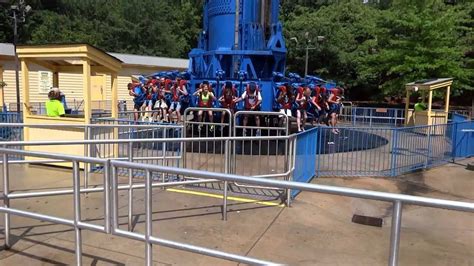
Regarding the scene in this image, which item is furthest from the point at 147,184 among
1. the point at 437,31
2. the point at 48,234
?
the point at 437,31

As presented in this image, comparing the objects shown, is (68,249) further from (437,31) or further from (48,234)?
(437,31)

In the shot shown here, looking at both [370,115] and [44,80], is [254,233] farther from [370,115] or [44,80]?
[44,80]

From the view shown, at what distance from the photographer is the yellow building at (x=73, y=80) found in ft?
82.9

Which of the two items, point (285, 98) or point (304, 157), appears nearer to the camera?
point (304, 157)

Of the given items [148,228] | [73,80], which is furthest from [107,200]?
[73,80]

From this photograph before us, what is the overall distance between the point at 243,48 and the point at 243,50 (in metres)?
0.28

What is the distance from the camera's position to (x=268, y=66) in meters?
14.3

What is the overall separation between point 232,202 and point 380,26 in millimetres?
29892

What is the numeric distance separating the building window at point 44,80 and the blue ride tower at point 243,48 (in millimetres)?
15037

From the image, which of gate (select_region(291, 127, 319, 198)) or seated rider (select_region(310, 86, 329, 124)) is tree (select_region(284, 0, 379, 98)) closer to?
seated rider (select_region(310, 86, 329, 124))

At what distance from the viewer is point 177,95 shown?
14.9 m

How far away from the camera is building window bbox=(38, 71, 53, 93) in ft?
87.0

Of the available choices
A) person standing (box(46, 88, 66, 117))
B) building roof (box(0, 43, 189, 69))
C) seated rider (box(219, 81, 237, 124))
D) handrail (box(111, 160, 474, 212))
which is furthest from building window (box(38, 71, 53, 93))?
handrail (box(111, 160, 474, 212))

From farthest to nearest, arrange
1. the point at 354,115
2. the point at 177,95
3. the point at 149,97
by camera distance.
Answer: the point at 354,115 → the point at 149,97 → the point at 177,95
